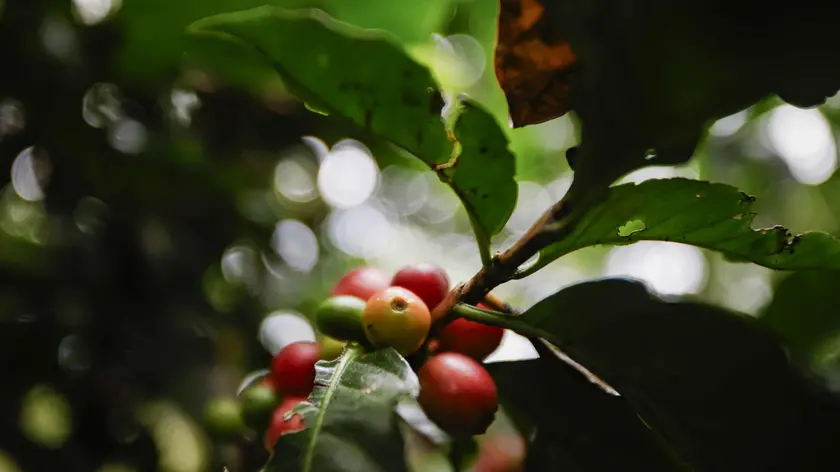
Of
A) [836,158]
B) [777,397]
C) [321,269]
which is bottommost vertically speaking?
[321,269]

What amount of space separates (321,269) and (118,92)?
2.70ft

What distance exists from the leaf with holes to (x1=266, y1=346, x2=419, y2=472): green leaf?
0.48 ft

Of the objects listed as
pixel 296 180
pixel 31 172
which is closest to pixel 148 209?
pixel 31 172

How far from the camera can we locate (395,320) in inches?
21.3

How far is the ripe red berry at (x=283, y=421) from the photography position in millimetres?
523

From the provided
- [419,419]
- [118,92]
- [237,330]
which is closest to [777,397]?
[419,419]

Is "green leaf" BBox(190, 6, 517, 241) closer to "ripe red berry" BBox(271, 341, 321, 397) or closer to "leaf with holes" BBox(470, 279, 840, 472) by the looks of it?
"leaf with holes" BBox(470, 279, 840, 472)

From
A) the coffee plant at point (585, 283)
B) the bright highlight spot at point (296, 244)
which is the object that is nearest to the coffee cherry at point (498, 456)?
the coffee plant at point (585, 283)

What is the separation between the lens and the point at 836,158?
2100mm

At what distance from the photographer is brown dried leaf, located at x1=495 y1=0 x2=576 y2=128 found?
1.65 ft

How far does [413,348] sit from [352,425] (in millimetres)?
101

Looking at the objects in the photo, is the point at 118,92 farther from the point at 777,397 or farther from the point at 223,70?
the point at 777,397

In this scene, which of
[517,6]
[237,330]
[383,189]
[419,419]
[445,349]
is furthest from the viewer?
[383,189]

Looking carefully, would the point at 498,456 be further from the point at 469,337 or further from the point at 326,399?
the point at 326,399
